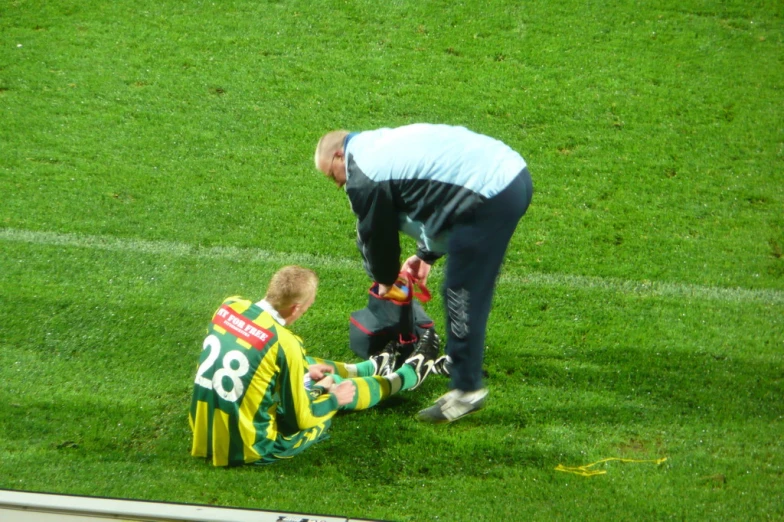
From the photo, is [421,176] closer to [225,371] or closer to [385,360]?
[225,371]

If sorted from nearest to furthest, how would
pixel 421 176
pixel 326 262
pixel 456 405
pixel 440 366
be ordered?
pixel 421 176
pixel 456 405
pixel 440 366
pixel 326 262

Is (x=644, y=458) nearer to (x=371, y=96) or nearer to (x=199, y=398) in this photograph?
(x=199, y=398)

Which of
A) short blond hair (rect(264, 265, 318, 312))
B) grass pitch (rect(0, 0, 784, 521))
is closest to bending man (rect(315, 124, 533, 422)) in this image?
short blond hair (rect(264, 265, 318, 312))

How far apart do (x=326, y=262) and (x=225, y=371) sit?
1800 millimetres

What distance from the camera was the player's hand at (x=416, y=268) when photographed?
14.3 ft

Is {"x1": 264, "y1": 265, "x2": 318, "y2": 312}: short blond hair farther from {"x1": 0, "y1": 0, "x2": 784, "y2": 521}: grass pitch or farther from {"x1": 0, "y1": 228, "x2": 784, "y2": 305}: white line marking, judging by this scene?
{"x1": 0, "y1": 228, "x2": 784, "y2": 305}: white line marking

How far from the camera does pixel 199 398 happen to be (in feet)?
12.4

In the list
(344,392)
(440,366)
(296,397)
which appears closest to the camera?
(296,397)

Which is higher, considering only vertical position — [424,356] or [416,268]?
[416,268]

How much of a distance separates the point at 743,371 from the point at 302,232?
9.75 feet

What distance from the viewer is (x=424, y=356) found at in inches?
177

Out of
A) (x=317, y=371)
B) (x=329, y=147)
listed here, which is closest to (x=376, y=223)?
(x=329, y=147)


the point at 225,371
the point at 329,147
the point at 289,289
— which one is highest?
the point at 329,147

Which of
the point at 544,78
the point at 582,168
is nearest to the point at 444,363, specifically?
the point at 582,168
